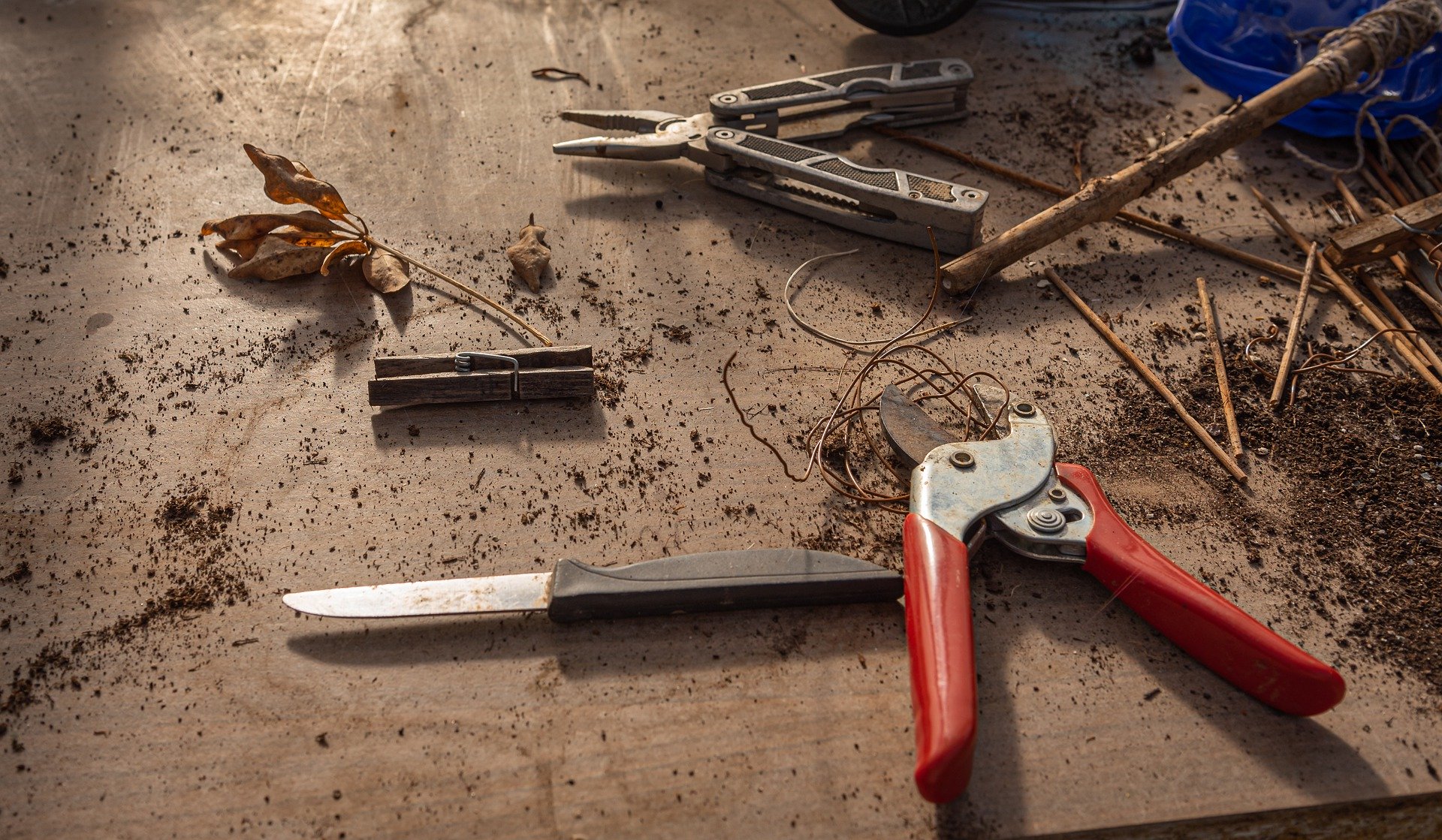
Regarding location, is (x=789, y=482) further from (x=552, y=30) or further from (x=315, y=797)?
(x=552, y=30)

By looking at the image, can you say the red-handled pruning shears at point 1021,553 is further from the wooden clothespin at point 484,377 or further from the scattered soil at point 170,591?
the scattered soil at point 170,591

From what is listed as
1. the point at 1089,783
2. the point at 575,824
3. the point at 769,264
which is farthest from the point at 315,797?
the point at 769,264

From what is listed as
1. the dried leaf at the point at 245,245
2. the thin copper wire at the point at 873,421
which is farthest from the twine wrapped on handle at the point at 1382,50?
the dried leaf at the point at 245,245

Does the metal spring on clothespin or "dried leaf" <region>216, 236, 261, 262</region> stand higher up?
"dried leaf" <region>216, 236, 261, 262</region>

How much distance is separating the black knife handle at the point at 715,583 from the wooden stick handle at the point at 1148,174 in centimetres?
87

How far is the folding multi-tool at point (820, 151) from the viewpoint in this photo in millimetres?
2279

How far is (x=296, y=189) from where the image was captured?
223 cm

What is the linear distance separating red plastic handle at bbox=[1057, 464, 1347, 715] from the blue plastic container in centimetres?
172

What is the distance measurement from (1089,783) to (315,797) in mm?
1146

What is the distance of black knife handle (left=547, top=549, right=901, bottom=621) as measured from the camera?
1.57 meters

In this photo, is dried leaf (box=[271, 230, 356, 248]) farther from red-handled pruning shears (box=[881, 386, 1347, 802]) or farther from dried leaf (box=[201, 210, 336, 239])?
red-handled pruning shears (box=[881, 386, 1347, 802])

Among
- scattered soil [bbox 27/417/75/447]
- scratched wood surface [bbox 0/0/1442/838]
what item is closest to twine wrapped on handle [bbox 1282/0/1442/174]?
scratched wood surface [bbox 0/0/1442/838]

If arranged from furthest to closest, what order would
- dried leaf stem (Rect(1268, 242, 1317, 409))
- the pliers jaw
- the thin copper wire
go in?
the pliers jaw → dried leaf stem (Rect(1268, 242, 1317, 409)) → the thin copper wire

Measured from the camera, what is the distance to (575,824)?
4.61 feet
